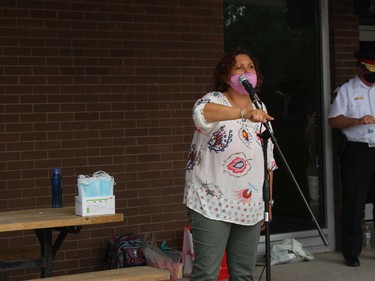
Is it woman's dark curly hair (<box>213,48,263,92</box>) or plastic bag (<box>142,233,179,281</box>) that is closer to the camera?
woman's dark curly hair (<box>213,48,263,92</box>)

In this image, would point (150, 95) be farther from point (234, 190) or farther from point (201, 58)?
point (234, 190)

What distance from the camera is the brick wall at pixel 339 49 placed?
744cm

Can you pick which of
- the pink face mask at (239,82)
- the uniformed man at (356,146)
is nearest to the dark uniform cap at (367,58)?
the uniformed man at (356,146)

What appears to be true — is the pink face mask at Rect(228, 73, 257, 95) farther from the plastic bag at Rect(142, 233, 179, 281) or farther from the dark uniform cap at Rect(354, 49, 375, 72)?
the dark uniform cap at Rect(354, 49, 375, 72)

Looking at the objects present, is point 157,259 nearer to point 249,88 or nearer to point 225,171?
point 225,171

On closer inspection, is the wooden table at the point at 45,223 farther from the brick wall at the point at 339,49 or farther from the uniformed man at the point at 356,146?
the brick wall at the point at 339,49

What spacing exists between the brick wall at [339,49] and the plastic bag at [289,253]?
0.67 metres

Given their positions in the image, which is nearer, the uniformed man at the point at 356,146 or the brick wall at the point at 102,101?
the brick wall at the point at 102,101

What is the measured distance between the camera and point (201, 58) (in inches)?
268

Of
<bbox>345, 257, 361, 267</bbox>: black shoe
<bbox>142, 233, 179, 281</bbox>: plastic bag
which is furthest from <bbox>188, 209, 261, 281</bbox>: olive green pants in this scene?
<bbox>345, 257, 361, 267</bbox>: black shoe

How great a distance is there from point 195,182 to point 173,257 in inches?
85.3

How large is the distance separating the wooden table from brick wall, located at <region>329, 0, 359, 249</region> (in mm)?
3378

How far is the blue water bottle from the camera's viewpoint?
502cm

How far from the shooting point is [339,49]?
24.4 ft
